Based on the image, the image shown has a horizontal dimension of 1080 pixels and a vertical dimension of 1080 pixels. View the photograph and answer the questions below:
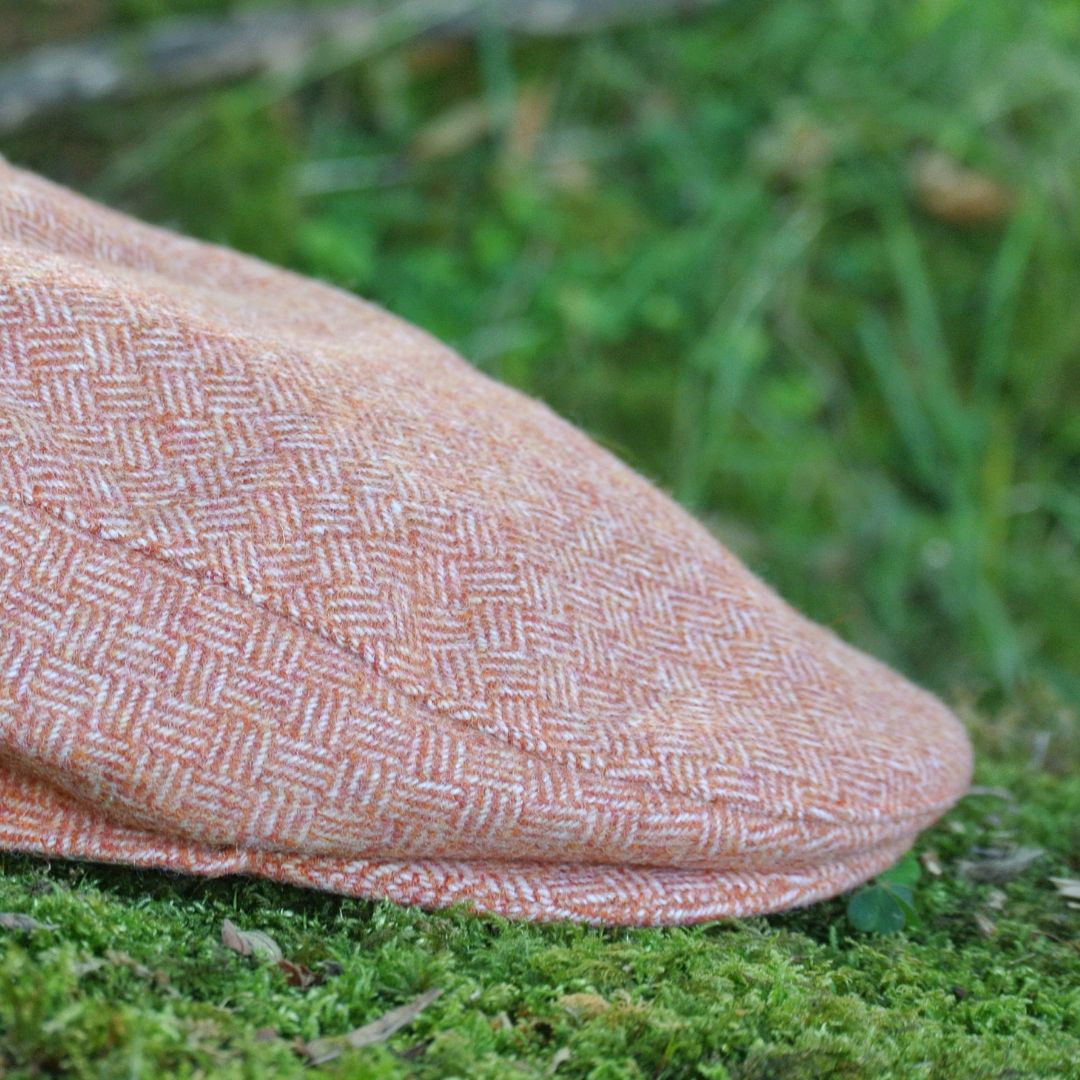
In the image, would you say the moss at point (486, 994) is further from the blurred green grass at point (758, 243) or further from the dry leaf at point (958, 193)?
the dry leaf at point (958, 193)

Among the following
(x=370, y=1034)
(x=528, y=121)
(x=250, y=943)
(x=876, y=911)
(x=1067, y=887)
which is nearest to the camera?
(x=370, y=1034)

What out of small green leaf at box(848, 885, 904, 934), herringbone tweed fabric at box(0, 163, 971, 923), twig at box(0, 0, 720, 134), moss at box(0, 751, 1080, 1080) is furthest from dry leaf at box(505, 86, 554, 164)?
moss at box(0, 751, 1080, 1080)

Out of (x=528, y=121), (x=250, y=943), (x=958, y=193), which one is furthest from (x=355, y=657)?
(x=958, y=193)

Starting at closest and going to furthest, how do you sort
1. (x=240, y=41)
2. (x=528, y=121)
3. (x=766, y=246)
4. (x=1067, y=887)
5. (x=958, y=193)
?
(x=1067, y=887) < (x=240, y=41) < (x=766, y=246) < (x=958, y=193) < (x=528, y=121)

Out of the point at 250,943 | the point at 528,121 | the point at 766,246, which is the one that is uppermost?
the point at 528,121

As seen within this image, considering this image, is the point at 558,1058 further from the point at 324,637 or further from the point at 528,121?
the point at 528,121

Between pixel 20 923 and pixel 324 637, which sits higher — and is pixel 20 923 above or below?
below

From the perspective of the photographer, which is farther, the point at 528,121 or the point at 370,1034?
the point at 528,121
